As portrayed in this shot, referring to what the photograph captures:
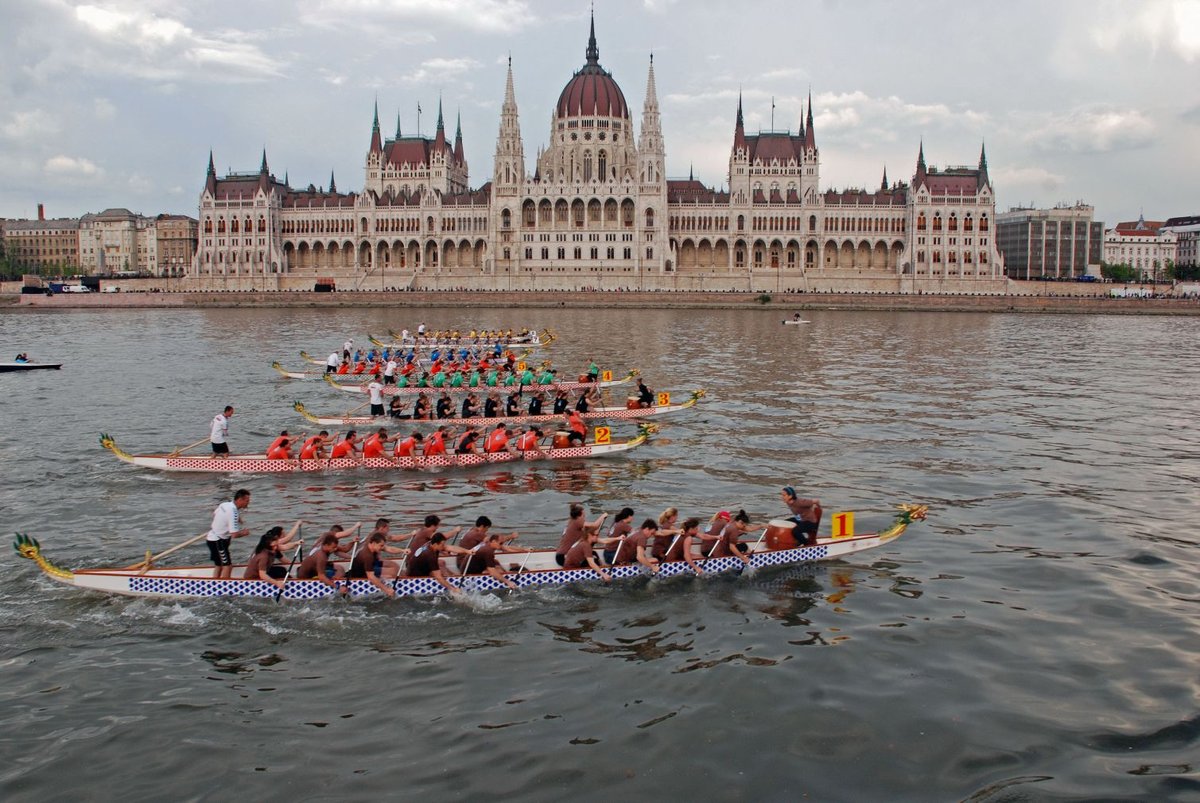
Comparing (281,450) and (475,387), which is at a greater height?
(475,387)

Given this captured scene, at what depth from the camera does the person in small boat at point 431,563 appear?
12742 millimetres

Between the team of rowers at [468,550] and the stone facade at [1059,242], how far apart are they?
5896 inches

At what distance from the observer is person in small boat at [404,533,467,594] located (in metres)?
12.7

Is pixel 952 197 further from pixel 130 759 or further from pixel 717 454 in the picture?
pixel 130 759

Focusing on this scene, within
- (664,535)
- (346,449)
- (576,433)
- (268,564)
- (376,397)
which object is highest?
(376,397)

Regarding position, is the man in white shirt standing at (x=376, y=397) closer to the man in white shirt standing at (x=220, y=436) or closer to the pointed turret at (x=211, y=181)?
the man in white shirt standing at (x=220, y=436)

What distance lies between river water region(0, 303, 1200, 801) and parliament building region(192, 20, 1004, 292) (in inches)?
3502

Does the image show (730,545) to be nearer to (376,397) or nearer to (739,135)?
(376,397)

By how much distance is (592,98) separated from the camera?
120 metres

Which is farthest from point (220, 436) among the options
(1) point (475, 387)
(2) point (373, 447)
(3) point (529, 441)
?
(1) point (475, 387)

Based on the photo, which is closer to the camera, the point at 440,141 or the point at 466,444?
the point at 466,444

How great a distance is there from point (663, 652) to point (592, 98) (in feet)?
379

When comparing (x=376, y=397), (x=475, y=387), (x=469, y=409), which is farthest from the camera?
(x=475, y=387)

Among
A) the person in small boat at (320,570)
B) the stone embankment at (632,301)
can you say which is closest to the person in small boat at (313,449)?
the person in small boat at (320,570)
